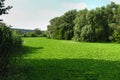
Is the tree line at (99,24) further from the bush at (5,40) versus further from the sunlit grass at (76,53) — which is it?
the bush at (5,40)

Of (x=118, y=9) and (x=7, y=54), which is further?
(x=118, y=9)

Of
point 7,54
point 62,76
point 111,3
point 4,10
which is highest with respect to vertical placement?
point 111,3

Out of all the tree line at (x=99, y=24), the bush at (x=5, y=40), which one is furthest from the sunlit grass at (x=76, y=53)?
the tree line at (x=99, y=24)

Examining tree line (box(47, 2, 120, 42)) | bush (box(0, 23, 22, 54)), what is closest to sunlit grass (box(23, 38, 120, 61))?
bush (box(0, 23, 22, 54))

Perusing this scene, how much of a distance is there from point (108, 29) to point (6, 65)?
5742 cm

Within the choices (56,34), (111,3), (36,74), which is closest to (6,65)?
(36,74)

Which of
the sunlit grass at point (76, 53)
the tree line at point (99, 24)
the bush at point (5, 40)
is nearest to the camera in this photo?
the bush at point (5, 40)

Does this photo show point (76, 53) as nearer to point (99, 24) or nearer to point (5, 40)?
point (5, 40)

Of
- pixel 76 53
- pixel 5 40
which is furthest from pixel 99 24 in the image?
pixel 5 40

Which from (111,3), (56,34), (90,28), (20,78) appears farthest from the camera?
(56,34)

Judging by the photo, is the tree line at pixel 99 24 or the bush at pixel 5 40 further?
the tree line at pixel 99 24

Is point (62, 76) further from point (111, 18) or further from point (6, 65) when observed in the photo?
point (111, 18)

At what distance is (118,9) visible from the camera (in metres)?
71.2

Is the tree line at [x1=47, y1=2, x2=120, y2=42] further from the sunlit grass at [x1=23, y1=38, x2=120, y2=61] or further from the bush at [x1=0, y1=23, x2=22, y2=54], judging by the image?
the bush at [x1=0, y1=23, x2=22, y2=54]
